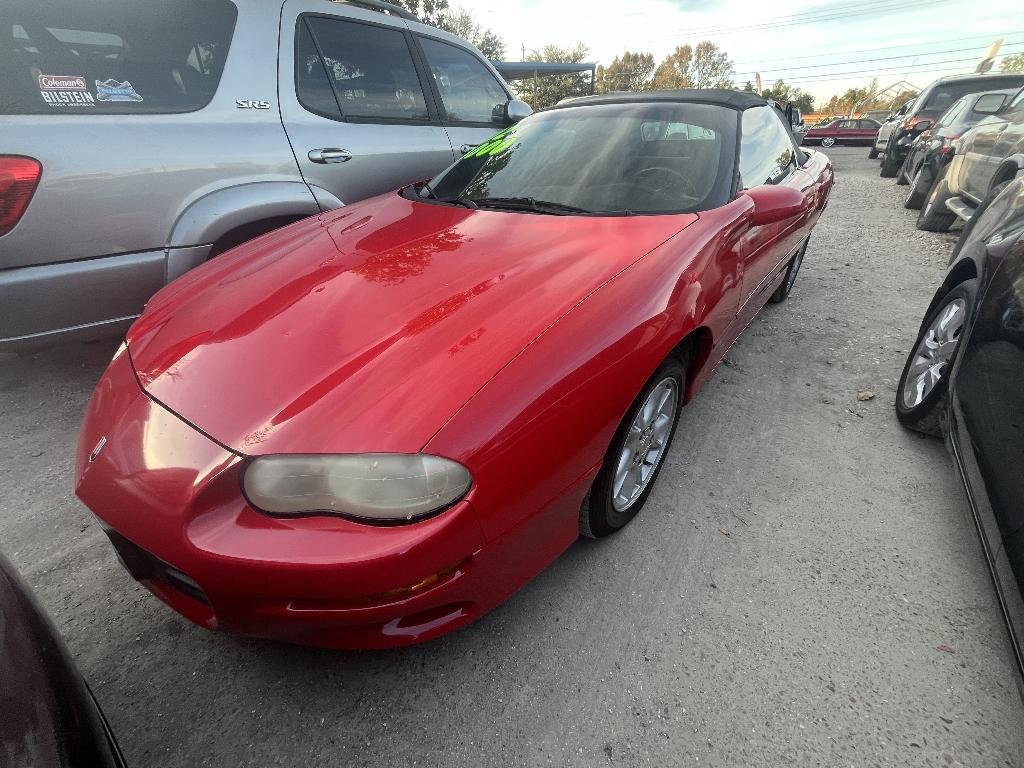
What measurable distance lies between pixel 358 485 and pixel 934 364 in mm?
2676

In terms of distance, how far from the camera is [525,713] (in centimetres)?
136

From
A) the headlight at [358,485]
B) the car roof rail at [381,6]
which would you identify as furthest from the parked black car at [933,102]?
the headlight at [358,485]

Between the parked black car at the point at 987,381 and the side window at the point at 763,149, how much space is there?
3.18 ft

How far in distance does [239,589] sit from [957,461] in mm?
2324

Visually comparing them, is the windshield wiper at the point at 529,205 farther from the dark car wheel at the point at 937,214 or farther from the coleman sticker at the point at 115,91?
the dark car wheel at the point at 937,214

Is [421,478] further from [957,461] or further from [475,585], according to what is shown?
[957,461]

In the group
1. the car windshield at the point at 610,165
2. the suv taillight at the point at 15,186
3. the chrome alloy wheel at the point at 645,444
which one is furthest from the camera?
the car windshield at the point at 610,165

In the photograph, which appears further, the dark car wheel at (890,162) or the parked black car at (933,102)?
the dark car wheel at (890,162)

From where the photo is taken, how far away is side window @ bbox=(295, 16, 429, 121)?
2.79 m

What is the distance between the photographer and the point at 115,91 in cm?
219

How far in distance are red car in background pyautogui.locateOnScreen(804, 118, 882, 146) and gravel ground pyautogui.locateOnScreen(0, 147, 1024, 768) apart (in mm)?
24948

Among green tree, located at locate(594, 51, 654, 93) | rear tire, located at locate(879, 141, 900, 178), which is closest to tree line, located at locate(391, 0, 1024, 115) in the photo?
green tree, located at locate(594, 51, 654, 93)

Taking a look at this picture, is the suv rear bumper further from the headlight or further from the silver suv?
the headlight

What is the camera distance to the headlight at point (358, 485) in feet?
3.58
